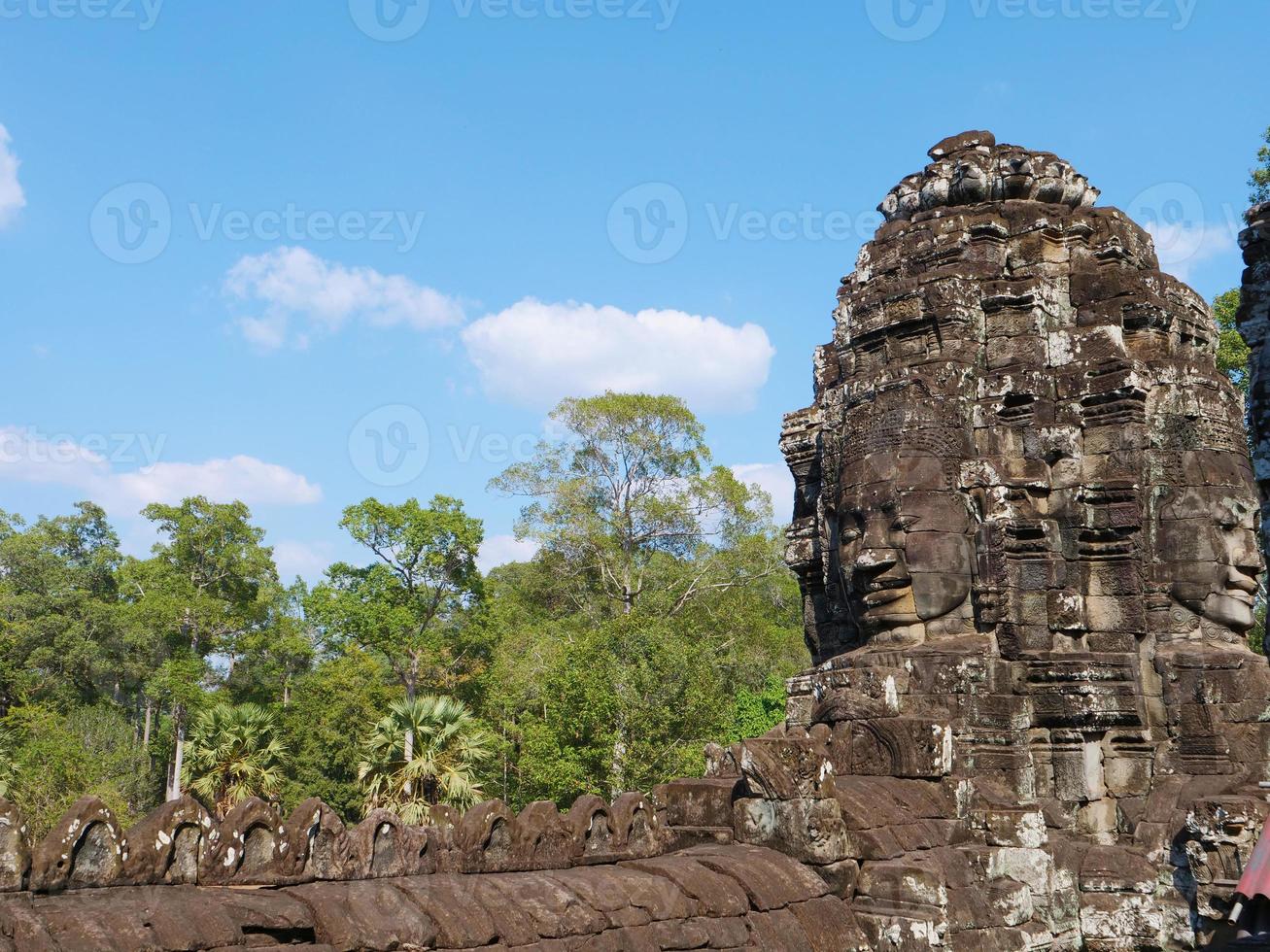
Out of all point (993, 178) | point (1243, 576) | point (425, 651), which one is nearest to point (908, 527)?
point (1243, 576)

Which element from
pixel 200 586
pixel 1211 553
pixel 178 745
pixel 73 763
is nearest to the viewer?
pixel 1211 553

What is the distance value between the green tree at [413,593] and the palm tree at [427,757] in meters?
8.98

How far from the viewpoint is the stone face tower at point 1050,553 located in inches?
324

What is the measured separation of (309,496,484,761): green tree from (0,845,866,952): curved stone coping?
1059 inches

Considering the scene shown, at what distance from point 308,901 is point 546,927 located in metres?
1.09

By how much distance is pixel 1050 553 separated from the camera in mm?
9711

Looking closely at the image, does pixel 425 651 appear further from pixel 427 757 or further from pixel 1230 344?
pixel 1230 344

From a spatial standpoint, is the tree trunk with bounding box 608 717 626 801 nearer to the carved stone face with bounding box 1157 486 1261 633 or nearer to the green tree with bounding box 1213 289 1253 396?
the green tree with bounding box 1213 289 1253 396

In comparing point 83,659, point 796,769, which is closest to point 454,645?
point 83,659

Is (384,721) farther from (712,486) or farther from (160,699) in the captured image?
(160,699)

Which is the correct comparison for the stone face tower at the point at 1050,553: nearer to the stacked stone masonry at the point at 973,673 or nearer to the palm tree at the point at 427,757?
the stacked stone masonry at the point at 973,673

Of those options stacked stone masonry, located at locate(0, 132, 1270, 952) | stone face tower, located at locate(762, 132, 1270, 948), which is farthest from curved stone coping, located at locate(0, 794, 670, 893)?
stone face tower, located at locate(762, 132, 1270, 948)

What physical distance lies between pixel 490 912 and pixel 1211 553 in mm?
7465

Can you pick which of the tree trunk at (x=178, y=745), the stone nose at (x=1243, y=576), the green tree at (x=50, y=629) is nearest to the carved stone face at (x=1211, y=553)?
the stone nose at (x=1243, y=576)
